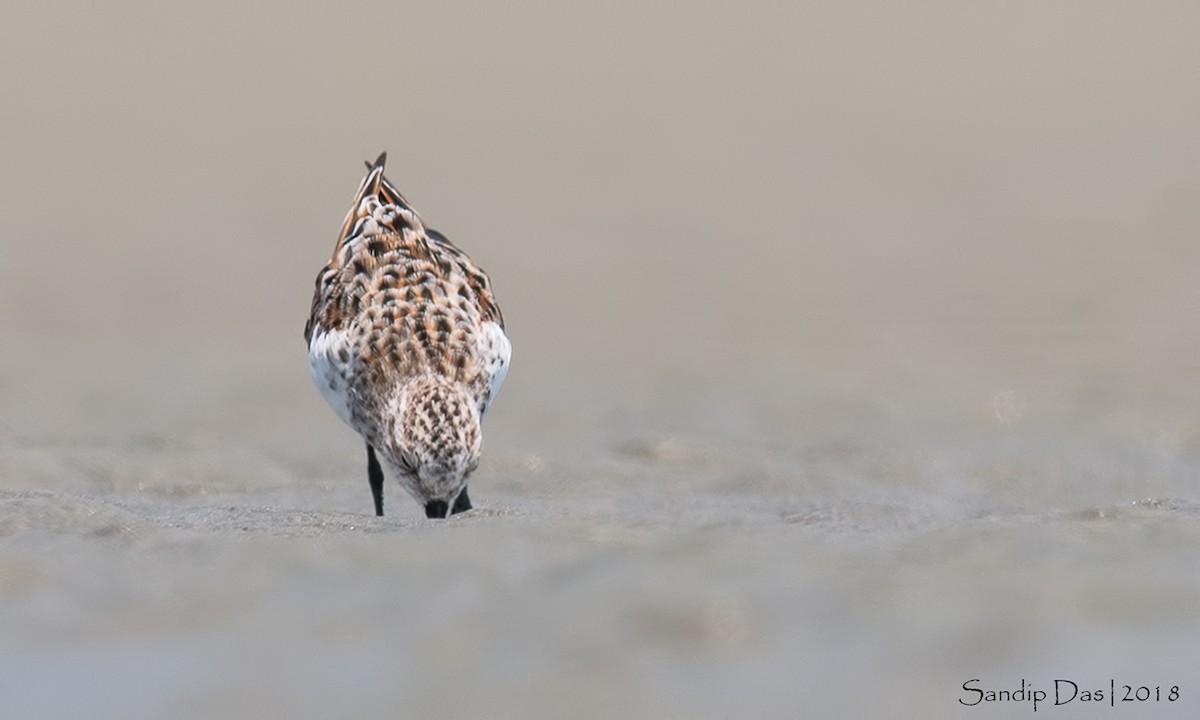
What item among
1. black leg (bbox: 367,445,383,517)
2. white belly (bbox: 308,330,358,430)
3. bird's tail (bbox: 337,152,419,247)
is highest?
bird's tail (bbox: 337,152,419,247)

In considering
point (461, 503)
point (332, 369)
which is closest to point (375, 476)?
point (332, 369)

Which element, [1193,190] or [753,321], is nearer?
[753,321]

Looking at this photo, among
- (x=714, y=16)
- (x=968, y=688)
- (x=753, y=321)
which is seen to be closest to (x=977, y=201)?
(x=753, y=321)

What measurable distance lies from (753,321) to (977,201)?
3120mm

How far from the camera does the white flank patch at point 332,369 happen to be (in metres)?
7.69

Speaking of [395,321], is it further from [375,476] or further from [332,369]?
[375,476]

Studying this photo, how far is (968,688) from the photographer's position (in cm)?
402

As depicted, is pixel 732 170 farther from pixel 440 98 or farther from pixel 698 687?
pixel 698 687

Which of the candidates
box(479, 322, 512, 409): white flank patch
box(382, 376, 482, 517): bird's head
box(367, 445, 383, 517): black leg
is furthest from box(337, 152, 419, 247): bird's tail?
box(382, 376, 482, 517): bird's head

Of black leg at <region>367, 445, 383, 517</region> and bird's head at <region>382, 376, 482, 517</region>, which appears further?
black leg at <region>367, 445, 383, 517</region>

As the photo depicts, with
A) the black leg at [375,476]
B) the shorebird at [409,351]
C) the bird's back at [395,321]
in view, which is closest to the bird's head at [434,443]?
the shorebird at [409,351]

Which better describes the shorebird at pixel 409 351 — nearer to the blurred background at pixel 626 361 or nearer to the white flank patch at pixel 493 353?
the white flank patch at pixel 493 353

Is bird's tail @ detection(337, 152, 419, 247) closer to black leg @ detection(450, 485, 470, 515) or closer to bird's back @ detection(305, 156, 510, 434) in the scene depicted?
bird's back @ detection(305, 156, 510, 434)

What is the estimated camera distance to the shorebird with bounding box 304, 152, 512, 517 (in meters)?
7.05
